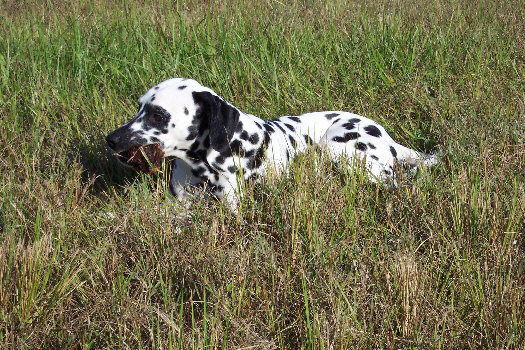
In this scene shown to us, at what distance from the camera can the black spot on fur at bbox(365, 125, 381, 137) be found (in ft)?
15.5

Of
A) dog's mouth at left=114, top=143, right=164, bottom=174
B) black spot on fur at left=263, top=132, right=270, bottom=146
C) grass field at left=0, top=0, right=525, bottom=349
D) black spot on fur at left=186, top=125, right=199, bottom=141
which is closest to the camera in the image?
grass field at left=0, top=0, right=525, bottom=349

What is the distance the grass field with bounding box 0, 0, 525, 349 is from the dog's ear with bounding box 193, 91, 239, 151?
0.43 metres

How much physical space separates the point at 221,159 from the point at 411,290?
1733 millimetres

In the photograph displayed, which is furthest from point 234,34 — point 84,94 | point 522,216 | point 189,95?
point 522,216

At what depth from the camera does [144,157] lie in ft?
12.4

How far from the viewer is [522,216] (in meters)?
3.31

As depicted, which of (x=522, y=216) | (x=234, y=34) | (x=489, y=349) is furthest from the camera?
(x=234, y=34)

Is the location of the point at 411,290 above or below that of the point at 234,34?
below

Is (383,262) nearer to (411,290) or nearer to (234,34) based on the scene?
(411,290)

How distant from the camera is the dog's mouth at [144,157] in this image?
12.3 ft

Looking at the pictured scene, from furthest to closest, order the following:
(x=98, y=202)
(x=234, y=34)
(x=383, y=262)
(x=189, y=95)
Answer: (x=234, y=34), (x=98, y=202), (x=189, y=95), (x=383, y=262)

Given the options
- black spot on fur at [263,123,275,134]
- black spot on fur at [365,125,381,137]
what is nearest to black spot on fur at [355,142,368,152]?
black spot on fur at [365,125,381,137]

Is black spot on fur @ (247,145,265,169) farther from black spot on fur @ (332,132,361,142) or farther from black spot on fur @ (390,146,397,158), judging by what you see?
black spot on fur @ (390,146,397,158)

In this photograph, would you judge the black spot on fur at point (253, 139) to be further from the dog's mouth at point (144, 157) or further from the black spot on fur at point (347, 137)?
the black spot on fur at point (347, 137)
